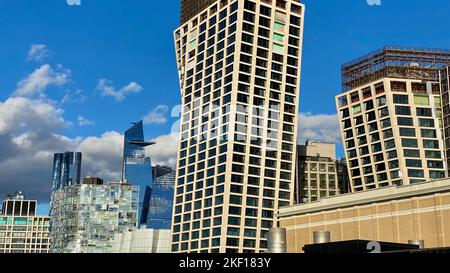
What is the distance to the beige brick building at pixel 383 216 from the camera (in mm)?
113438

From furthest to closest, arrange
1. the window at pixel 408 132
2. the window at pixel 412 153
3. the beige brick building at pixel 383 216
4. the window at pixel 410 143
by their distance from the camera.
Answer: the window at pixel 408 132, the window at pixel 410 143, the window at pixel 412 153, the beige brick building at pixel 383 216

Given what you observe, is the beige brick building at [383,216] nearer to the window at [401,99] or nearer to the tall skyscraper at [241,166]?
the tall skyscraper at [241,166]

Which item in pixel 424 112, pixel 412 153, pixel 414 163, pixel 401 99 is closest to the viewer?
pixel 414 163

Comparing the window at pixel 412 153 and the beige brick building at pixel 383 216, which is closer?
the beige brick building at pixel 383 216

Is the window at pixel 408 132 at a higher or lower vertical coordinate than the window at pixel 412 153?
higher

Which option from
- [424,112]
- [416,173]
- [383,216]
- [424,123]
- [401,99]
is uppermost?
[401,99]

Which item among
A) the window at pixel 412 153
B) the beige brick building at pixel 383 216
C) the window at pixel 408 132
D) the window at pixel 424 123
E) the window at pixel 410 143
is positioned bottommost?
the beige brick building at pixel 383 216

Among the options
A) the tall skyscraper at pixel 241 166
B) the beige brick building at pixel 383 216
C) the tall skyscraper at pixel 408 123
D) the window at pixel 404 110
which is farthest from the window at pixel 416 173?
the beige brick building at pixel 383 216

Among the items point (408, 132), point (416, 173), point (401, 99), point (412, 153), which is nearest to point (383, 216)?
point (416, 173)

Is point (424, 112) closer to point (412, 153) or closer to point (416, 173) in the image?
point (412, 153)

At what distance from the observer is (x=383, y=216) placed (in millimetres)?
124750

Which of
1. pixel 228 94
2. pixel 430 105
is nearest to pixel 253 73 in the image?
pixel 228 94

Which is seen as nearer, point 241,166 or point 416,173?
point 241,166
